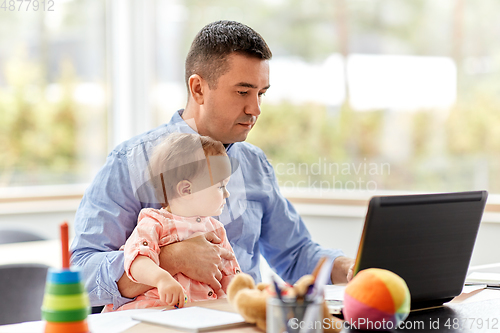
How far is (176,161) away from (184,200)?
0.27 feet

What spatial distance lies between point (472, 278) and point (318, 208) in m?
1.62

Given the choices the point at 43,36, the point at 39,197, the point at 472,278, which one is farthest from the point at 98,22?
the point at 472,278

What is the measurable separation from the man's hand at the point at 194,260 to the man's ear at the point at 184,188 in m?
0.10

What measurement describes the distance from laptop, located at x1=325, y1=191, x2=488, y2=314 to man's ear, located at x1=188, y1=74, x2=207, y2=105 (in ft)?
2.15

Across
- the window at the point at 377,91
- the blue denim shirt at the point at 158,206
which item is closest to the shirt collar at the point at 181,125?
the blue denim shirt at the point at 158,206

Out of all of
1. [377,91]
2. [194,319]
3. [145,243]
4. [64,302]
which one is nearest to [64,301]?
[64,302]

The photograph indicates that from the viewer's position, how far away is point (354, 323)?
0.81m

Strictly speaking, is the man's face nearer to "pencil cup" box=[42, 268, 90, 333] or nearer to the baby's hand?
the baby's hand

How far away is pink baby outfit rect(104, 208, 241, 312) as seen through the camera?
104 centimetres

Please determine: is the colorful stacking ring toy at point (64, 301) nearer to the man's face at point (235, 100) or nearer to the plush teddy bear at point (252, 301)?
the plush teddy bear at point (252, 301)

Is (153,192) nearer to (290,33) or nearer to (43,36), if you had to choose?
(290,33)

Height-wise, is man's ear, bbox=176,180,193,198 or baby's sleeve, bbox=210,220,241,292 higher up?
man's ear, bbox=176,180,193,198

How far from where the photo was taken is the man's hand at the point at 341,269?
4.22 feet

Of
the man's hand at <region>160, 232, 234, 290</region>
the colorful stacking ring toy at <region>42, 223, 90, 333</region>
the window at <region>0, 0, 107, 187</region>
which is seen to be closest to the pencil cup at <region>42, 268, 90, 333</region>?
the colorful stacking ring toy at <region>42, 223, 90, 333</region>
